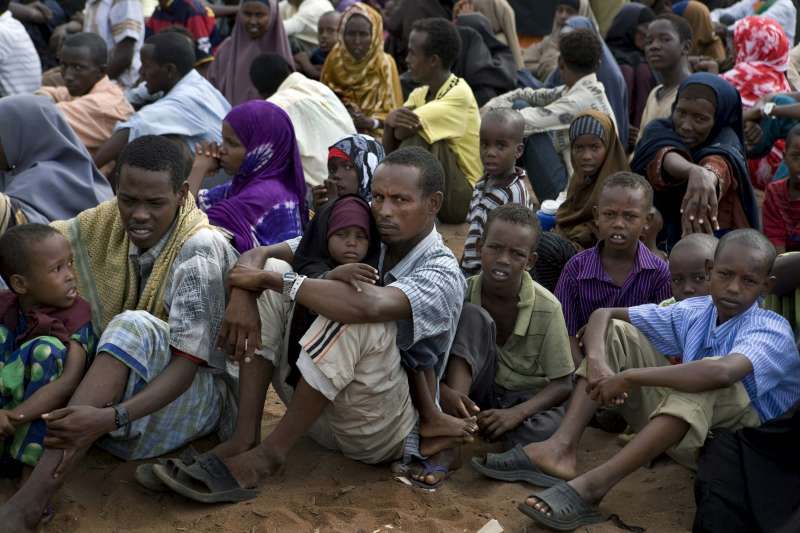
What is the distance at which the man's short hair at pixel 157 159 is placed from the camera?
13.8 ft

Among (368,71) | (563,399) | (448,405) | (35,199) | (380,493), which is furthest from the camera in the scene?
(368,71)

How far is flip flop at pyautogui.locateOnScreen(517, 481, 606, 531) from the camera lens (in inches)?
147

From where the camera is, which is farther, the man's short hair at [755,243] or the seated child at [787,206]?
the seated child at [787,206]

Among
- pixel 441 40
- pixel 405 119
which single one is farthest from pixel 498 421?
pixel 441 40

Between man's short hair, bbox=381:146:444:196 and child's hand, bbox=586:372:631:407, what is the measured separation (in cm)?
98

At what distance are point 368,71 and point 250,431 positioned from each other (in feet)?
18.3

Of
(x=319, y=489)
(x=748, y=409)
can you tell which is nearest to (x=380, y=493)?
(x=319, y=489)

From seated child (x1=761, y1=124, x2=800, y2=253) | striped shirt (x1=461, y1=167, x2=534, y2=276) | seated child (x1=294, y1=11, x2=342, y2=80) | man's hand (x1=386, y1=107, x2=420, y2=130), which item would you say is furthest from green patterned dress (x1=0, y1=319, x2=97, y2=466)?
seated child (x1=294, y1=11, x2=342, y2=80)

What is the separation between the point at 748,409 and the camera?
394 cm

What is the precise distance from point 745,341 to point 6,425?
2570 millimetres

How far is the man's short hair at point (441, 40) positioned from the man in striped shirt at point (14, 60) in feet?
11.1

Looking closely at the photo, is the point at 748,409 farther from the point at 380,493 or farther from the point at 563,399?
the point at 380,493

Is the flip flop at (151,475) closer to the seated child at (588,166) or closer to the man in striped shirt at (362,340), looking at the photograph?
the man in striped shirt at (362,340)

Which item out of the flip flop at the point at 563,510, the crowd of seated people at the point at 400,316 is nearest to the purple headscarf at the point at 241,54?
the crowd of seated people at the point at 400,316
